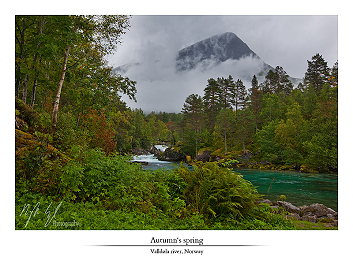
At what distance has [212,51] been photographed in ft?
21.8

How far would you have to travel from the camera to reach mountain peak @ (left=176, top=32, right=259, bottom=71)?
598 cm

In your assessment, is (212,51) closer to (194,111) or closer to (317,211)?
(317,211)

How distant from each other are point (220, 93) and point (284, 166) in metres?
18.0

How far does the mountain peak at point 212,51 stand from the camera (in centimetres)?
598

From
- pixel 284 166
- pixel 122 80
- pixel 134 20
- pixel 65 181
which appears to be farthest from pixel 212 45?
pixel 284 166

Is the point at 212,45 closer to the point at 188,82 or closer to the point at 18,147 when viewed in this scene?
the point at 188,82

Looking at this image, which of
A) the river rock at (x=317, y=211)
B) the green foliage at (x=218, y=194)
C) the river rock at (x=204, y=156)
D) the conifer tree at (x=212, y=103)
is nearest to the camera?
the green foliage at (x=218, y=194)

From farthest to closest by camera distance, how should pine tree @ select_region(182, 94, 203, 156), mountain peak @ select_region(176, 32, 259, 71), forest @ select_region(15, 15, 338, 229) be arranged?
pine tree @ select_region(182, 94, 203, 156) → mountain peak @ select_region(176, 32, 259, 71) → forest @ select_region(15, 15, 338, 229)

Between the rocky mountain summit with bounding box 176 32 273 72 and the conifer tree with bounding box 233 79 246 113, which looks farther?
the conifer tree with bounding box 233 79 246 113

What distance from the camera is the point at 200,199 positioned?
4039mm

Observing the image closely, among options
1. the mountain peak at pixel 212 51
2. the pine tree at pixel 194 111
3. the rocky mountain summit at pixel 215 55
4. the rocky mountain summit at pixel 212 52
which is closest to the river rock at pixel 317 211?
the rocky mountain summit at pixel 215 55

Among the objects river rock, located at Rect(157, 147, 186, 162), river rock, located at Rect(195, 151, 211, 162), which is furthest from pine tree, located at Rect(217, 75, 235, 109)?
river rock, located at Rect(157, 147, 186, 162)

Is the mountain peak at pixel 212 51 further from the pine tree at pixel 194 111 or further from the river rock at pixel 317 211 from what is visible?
the pine tree at pixel 194 111

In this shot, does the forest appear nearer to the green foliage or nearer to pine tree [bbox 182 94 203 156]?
the green foliage
